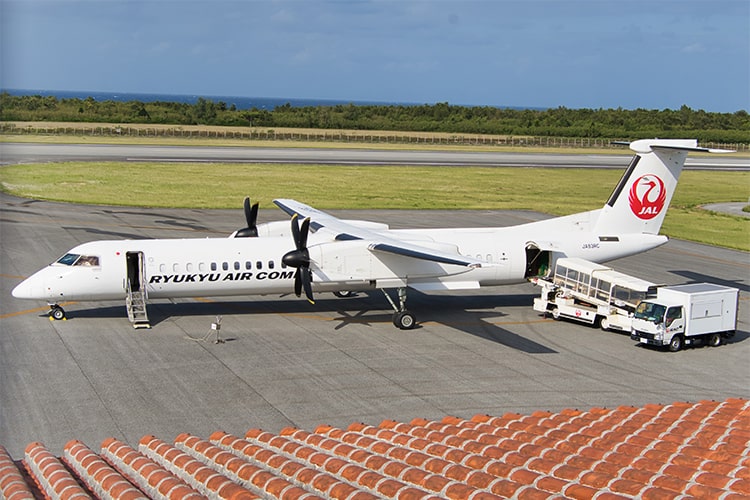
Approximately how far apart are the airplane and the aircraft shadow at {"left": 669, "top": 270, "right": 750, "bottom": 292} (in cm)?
839

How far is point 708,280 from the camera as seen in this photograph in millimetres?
36688

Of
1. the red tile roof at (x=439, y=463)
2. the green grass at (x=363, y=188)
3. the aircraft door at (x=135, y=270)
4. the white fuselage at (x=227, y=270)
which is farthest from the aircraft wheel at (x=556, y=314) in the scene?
the green grass at (x=363, y=188)

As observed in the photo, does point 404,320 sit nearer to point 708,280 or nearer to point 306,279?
point 306,279

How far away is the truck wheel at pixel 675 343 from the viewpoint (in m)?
26.0

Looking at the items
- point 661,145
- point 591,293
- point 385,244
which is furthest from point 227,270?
point 661,145

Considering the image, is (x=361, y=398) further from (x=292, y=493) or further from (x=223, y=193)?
(x=223, y=193)

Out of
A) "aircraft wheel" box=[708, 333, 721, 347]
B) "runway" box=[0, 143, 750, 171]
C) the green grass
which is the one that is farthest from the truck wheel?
"runway" box=[0, 143, 750, 171]

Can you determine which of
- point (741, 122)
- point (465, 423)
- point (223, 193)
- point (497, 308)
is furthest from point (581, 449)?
point (741, 122)

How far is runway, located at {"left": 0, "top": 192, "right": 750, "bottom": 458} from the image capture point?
1981cm

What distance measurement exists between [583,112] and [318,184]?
10272 centimetres

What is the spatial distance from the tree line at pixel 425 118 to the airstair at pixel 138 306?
10348cm

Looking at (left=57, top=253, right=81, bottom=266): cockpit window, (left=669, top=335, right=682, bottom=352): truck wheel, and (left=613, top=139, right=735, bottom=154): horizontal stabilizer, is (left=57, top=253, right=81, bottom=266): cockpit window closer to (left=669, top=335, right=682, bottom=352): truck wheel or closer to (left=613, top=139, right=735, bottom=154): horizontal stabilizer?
(left=669, top=335, right=682, bottom=352): truck wheel

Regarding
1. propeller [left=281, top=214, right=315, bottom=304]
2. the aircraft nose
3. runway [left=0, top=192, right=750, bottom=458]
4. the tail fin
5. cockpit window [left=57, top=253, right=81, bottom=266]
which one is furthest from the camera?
the tail fin

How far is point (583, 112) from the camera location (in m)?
155
